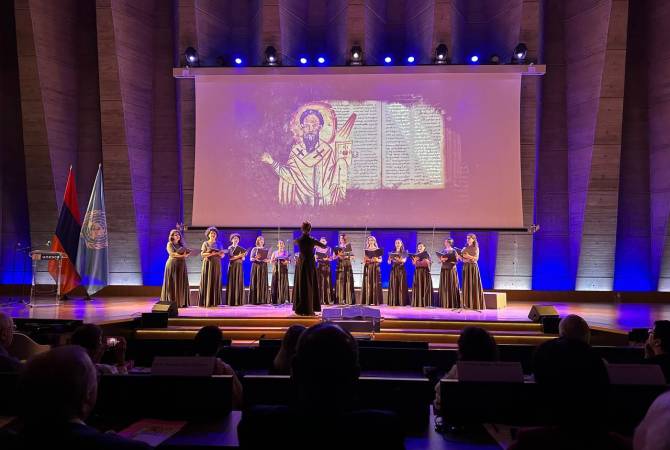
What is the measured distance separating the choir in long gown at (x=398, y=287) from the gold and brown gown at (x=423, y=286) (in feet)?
0.87

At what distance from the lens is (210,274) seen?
959 centimetres

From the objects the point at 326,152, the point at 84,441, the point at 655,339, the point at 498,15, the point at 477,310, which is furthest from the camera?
the point at 498,15

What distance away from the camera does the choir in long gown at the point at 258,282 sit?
33.3 ft

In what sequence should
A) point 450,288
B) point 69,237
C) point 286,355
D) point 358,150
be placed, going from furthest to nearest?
1. point 358,150
2. point 450,288
3. point 69,237
4. point 286,355

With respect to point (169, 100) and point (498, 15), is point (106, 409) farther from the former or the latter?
point (498, 15)

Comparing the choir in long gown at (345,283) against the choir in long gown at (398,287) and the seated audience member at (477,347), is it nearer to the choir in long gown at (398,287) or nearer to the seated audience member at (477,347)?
the choir in long gown at (398,287)

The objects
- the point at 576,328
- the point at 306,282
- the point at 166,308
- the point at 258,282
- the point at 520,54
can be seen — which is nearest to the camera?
the point at 576,328

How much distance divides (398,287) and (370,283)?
579 mm

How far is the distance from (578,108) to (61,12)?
11.7 meters

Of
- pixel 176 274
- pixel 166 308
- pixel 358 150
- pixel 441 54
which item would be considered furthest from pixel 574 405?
pixel 441 54

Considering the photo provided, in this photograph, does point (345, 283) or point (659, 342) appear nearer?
point (659, 342)

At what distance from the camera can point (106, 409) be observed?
2.28 m

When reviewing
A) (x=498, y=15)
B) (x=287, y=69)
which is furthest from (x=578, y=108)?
(x=287, y=69)

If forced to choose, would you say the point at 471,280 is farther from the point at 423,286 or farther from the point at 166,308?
Answer: the point at 166,308
